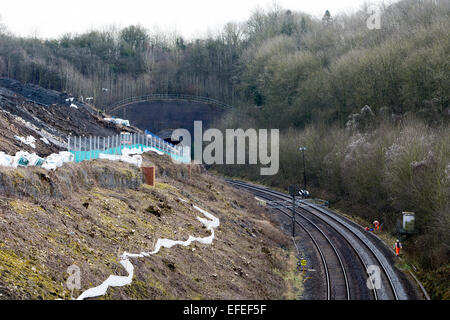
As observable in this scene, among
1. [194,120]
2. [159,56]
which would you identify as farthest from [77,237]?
[159,56]

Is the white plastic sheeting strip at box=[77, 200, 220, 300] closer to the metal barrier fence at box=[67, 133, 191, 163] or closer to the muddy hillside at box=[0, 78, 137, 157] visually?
the metal barrier fence at box=[67, 133, 191, 163]

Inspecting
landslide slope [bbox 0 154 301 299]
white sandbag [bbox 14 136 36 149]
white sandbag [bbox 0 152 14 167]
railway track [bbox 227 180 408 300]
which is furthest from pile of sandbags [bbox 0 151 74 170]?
railway track [bbox 227 180 408 300]

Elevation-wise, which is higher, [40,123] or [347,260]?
[40,123]

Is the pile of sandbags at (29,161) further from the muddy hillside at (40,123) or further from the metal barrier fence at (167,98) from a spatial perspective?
the metal barrier fence at (167,98)

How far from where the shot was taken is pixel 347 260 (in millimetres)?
20969

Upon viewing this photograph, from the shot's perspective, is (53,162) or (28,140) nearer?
(53,162)

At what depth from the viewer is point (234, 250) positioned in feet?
65.1

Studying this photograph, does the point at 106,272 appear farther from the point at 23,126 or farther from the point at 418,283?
the point at 23,126

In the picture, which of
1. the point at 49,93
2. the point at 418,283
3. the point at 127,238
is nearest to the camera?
the point at 127,238

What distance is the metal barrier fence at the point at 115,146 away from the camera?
912 inches

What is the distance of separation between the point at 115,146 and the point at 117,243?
14.5m

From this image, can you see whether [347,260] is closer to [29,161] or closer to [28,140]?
[29,161]

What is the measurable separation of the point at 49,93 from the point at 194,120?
26.5 m

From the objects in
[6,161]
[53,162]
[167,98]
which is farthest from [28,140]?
[167,98]
